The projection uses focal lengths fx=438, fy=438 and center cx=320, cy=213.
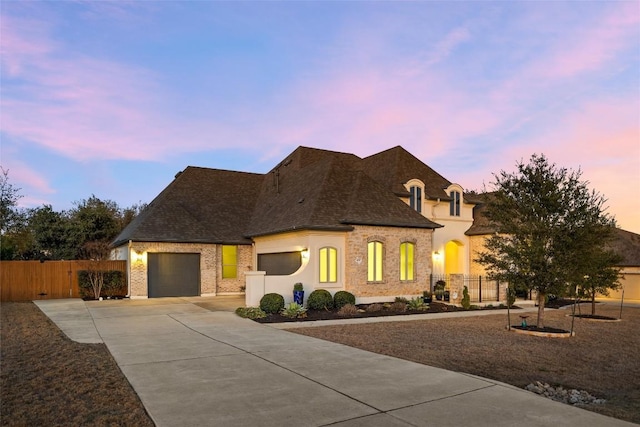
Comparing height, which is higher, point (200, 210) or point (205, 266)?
point (200, 210)

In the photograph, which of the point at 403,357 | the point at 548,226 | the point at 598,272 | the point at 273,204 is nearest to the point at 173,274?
the point at 273,204

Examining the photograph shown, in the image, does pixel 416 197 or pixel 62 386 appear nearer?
pixel 62 386

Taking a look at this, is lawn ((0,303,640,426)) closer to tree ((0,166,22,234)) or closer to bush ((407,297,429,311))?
bush ((407,297,429,311))

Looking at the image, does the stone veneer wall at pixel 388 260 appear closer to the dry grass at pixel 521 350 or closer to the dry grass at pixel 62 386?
the dry grass at pixel 521 350

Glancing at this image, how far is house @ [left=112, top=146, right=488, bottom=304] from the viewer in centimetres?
1864

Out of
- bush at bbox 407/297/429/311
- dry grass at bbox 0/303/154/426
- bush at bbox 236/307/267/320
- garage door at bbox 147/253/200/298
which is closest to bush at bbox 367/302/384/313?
bush at bbox 407/297/429/311

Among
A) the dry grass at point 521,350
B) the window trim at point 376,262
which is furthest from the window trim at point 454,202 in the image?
the dry grass at point 521,350

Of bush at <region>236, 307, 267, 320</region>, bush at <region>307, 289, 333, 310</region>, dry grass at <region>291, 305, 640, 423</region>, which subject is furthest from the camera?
bush at <region>307, 289, 333, 310</region>

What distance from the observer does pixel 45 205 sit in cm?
2884

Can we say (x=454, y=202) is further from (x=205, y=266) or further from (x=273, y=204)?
(x=205, y=266)

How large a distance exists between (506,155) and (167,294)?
2155cm

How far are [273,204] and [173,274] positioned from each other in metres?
6.61

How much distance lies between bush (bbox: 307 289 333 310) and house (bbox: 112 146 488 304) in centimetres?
100

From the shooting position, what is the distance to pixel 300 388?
641 centimetres
